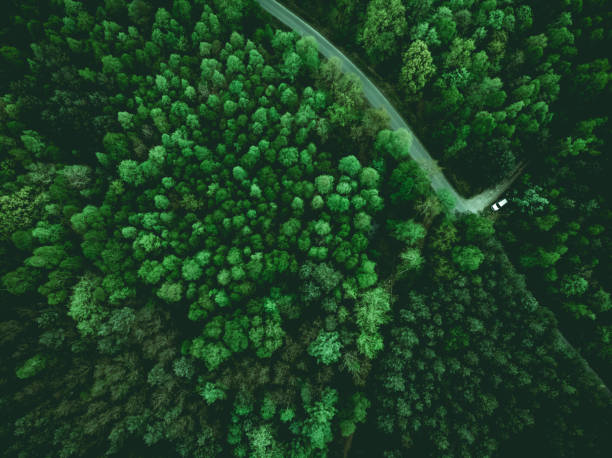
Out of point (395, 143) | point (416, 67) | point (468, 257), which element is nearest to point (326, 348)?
point (468, 257)

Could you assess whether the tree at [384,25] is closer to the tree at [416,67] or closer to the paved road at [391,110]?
the tree at [416,67]

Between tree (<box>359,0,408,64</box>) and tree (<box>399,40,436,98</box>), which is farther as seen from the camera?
tree (<box>359,0,408,64</box>)

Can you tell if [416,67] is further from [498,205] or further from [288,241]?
[288,241]

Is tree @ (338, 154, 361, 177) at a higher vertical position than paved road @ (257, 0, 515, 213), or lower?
lower

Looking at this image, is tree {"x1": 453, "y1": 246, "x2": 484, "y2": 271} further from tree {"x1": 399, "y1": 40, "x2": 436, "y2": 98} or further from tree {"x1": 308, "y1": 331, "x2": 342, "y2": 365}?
tree {"x1": 399, "y1": 40, "x2": 436, "y2": 98}

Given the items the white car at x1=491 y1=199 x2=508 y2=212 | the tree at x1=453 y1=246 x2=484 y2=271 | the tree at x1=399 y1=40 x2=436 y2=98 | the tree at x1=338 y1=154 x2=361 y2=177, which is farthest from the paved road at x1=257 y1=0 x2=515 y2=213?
the tree at x1=338 y1=154 x2=361 y2=177

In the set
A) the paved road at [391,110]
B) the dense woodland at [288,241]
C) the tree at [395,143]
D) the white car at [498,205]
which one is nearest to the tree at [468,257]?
the dense woodland at [288,241]

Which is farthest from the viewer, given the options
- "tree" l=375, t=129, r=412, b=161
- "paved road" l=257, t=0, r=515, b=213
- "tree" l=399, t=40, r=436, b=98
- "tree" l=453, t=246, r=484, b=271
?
"paved road" l=257, t=0, r=515, b=213
